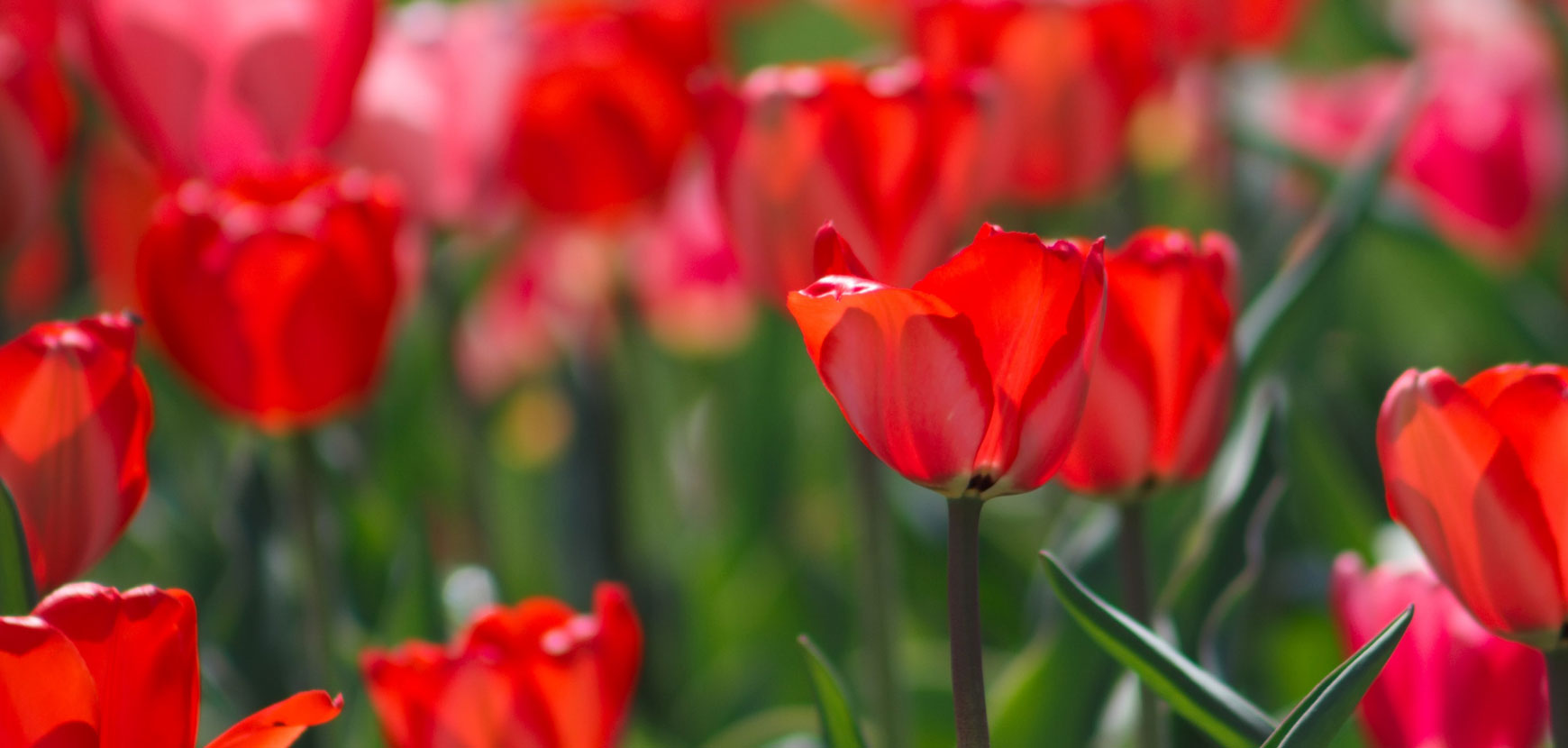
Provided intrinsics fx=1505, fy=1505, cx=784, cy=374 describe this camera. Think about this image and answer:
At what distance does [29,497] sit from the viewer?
0.37 metres

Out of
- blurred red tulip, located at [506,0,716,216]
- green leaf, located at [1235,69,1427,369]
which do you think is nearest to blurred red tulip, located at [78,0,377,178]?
blurred red tulip, located at [506,0,716,216]

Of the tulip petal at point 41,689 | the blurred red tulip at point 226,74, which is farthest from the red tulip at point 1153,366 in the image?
the blurred red tulip at point 226,74

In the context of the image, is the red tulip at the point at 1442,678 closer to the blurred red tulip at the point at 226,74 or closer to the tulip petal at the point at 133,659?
the tulip petal at the point at 133,659

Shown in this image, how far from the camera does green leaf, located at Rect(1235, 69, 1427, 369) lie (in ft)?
1.78

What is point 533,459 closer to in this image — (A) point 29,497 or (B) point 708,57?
(B) point 708,57

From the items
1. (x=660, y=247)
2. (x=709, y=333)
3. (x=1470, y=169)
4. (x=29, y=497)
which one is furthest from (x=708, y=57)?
(x=29, y=497)

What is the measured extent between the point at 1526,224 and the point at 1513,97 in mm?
79

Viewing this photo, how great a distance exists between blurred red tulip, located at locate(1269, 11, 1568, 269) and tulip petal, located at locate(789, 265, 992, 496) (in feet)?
1.93

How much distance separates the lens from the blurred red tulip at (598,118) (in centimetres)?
Answer: 80

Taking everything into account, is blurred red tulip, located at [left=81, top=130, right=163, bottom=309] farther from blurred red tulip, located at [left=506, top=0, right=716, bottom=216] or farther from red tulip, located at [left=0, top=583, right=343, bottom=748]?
red tulip, located at [left=0, top=583, right=343, bottom=748]

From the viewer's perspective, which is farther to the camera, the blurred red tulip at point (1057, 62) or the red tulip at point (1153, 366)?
the blurred red tulip at point (1057, 62)

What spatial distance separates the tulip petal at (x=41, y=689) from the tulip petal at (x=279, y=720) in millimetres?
26

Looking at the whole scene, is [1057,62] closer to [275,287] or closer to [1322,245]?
Answer: [1322,245]

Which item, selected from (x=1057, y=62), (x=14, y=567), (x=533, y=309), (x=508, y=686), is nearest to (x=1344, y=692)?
(x=508, y=686)
